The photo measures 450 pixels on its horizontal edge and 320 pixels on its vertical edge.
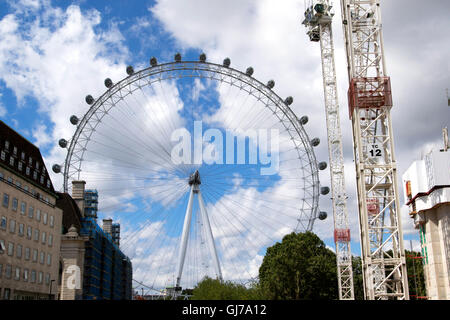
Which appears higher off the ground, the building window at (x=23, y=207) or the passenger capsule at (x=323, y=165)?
the passenger capsule at (x=323, y=165)

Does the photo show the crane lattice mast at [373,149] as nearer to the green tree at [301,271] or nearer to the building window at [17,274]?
the green tree at [301,271]

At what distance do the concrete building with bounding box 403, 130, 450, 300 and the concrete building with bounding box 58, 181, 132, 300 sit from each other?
68.7 meters

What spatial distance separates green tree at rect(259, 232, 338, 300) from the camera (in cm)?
8483

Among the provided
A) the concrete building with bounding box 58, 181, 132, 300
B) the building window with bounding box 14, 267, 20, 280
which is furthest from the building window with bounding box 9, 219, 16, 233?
the concrete building with bounding box 58, 181, 132, 300

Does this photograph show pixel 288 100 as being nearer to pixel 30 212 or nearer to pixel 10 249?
pixel 30 212

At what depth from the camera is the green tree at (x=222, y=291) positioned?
235ft

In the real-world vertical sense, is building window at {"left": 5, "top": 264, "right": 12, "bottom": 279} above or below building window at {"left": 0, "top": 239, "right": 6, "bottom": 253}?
below

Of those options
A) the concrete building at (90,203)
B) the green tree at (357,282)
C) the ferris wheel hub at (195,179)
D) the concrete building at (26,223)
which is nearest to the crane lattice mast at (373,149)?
the ferris wheel hub at (195,179)

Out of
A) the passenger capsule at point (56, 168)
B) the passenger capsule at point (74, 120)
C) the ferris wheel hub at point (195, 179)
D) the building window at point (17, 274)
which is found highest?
the passenger capsule at point (74, 120)

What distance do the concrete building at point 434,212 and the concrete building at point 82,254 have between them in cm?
6872

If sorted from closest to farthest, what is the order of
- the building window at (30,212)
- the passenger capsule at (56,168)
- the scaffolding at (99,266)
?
1. the building window at (30,212)
2. the passenger capsule at (56,168)
3. the scaffolding at (99,266)

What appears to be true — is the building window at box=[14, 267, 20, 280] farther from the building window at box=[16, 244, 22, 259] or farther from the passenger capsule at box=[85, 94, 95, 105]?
the passenger capsule at box=[85, 94, 95, 105]

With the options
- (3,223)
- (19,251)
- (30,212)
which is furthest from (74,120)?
(19,251)
